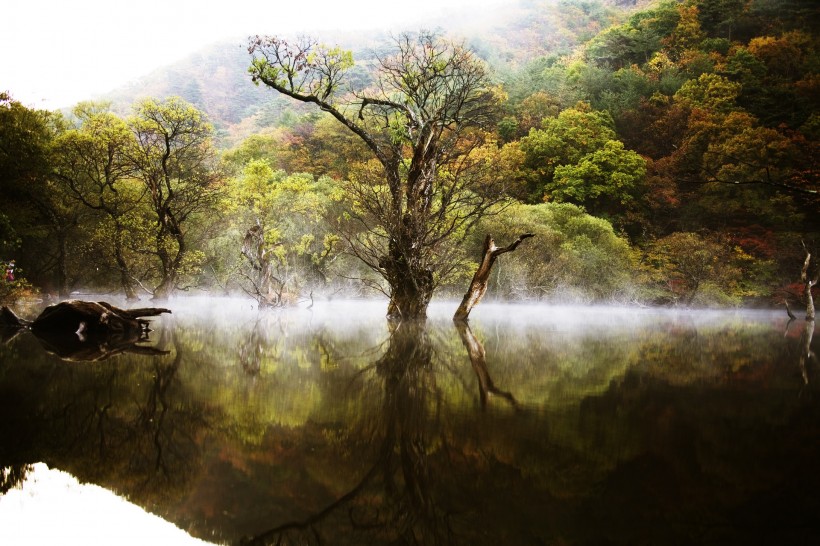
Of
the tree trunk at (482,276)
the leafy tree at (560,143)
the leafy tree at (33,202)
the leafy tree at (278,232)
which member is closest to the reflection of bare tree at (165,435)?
the tree trunk at (482,276)

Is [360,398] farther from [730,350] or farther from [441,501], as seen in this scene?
[730,350]

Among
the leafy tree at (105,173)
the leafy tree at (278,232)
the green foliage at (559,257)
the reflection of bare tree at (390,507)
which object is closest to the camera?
the reflection of bare tree at (390,507)

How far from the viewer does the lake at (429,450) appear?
169 centimetres

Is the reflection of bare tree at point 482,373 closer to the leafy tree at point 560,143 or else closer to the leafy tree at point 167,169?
the leafy tree at point 167,169

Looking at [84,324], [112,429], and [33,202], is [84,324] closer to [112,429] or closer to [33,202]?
[112,429]

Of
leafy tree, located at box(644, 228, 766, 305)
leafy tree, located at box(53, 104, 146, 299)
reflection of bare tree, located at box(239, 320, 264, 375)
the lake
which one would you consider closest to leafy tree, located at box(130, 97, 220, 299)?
leafy tree, located at box(53, 104, 146, 299)

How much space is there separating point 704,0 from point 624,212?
2076cm

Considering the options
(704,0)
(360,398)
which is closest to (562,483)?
(360,398)

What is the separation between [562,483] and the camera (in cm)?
199

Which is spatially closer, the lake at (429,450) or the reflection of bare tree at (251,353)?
the lake at (429,450)

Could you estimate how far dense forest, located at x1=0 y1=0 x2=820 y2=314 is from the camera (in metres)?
12.4

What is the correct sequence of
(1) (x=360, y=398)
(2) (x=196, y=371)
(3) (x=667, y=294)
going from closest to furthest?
(1) (x=360, y=398) < (2) (x=196, y=371) < (3) (x=667, y=294)

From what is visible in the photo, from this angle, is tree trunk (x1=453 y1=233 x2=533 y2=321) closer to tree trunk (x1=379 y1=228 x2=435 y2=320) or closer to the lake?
tree trunk (x1=379 y1=228 x2=435 y2=320)

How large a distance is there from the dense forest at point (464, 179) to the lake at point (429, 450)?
24.2ft
